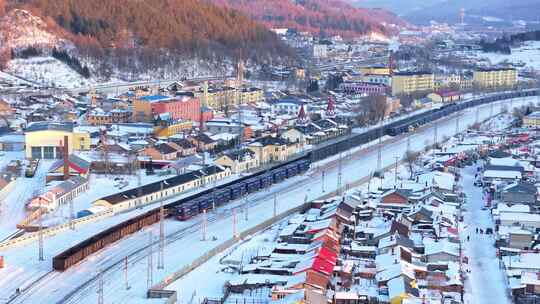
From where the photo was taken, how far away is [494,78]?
29578 mm

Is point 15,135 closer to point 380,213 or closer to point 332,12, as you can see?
point 380,213

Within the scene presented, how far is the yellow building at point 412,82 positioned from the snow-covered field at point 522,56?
8.51 meters

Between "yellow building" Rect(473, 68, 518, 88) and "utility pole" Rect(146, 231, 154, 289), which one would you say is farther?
"yellow building" Rect(473, 68, 518, 88)

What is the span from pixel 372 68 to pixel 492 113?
7504 millimetres

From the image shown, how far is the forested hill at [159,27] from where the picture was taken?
30406mm

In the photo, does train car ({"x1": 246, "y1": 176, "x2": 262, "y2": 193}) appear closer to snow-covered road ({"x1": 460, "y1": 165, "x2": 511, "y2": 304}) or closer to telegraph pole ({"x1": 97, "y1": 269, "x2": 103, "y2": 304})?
snow-covered road ({"x1": 460, "y1": 165, "x2": 511, "y2": 304})

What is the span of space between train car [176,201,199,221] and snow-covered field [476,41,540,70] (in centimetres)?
2590

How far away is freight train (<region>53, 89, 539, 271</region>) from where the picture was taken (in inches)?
381

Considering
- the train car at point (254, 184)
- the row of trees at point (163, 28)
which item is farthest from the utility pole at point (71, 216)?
the row of trees at point (163, 28)

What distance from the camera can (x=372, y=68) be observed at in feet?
98.6

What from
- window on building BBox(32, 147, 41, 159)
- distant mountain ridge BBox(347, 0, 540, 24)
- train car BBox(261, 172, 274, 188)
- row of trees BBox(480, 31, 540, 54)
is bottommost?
train car BBox(261, 172, 274, 188)

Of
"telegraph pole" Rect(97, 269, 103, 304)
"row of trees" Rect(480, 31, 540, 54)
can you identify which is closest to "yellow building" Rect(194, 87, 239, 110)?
"telegraph pole" Rect(97, 269, 103, 304)

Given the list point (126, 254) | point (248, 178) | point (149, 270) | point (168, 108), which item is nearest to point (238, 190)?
point (248, 178)

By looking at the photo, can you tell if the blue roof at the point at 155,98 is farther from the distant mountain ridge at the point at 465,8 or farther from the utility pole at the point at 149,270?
the distant mountain ridge at the point at 465,8
